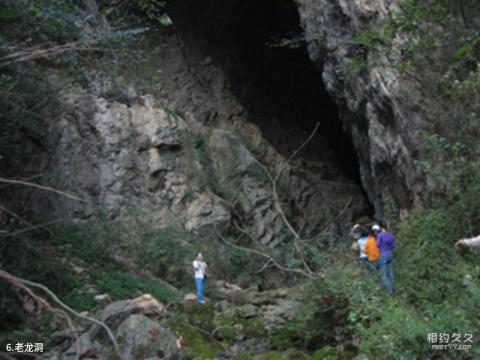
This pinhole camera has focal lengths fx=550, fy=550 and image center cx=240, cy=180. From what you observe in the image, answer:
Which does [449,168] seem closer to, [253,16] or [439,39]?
[439,39]

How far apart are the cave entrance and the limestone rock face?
16.4 ft

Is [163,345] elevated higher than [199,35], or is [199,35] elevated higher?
[199,35]

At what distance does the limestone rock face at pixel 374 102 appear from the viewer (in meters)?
10.6

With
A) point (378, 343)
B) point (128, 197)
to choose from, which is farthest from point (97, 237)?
point (378, 343)

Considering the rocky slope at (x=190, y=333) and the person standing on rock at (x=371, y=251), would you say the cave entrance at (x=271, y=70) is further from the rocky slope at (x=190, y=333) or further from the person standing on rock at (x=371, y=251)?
the person standing on rock at (x=371, y=251)

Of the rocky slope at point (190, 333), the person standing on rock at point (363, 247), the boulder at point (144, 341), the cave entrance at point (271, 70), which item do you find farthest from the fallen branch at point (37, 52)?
the cave entrance at point (271, 70)

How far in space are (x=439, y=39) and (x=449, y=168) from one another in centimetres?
234

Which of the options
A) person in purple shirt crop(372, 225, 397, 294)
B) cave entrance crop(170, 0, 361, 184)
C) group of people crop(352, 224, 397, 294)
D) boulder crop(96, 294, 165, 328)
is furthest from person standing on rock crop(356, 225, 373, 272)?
cave entrance crop(170, 0, 361, 184)

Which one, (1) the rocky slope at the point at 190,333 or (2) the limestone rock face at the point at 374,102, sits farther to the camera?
(2) the limestone rock face at the point at 374,102

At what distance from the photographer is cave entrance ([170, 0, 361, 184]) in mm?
18750

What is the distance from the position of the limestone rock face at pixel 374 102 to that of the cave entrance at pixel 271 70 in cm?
500

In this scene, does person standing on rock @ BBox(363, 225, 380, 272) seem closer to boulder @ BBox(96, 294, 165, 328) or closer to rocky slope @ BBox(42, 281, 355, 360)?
rocky slope @ BBox(42, 281, 355, 360)

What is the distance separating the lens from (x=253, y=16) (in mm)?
19062

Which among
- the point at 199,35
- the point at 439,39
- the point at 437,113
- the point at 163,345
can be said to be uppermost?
the point at 199,35
